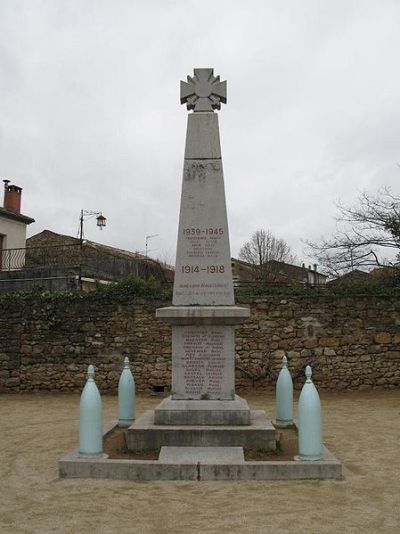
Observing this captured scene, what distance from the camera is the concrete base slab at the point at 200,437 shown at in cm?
599

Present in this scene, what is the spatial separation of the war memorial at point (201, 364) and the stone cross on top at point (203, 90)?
13mm

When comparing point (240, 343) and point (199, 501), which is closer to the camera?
point (199, 501)

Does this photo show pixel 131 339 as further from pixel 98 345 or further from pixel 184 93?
pixel 184 93

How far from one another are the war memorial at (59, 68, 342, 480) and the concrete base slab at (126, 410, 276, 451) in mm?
11

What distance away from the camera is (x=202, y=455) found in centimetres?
562

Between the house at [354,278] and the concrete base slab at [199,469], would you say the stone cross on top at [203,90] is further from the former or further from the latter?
the house at [354,278]

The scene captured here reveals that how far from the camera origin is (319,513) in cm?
436

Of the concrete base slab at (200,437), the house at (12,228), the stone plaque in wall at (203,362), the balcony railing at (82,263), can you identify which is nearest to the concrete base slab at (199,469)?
the concrete base slab at (200,437)

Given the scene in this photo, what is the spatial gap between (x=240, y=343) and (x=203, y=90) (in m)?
8.23

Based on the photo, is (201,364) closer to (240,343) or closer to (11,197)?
(240,343)

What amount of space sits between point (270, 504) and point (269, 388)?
941 centimetres

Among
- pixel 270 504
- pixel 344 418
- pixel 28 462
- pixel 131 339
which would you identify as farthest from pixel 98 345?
pixel 270 504

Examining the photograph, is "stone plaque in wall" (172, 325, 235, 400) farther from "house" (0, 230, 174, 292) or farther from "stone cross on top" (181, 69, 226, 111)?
"house" (0, 230, 174, 292)

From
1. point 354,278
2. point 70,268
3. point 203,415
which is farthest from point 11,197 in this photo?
point 203,415
